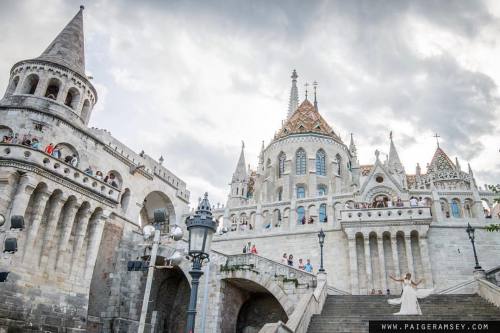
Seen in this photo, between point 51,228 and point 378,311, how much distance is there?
1440 cm

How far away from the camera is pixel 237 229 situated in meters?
26.4

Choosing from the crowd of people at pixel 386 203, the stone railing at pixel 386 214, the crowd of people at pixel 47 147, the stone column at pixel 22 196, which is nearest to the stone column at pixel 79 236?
the crowd of people at pixel 47 147

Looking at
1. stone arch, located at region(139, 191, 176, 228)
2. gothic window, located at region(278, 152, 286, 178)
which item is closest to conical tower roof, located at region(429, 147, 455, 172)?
gothic window, located at region(278, 152, 286, 178)

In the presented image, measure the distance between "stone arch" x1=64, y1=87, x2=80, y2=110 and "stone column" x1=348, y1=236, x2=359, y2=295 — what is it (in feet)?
56.7

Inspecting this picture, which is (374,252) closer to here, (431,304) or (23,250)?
(431,304)

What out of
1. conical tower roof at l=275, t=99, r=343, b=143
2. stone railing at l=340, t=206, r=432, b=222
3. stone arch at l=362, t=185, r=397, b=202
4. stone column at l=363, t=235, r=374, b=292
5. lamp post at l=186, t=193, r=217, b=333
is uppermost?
conical tower roof at l=275, t=99, r=343, b=143

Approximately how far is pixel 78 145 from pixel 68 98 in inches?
130

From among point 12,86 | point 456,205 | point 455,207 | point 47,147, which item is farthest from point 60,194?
point 455,207

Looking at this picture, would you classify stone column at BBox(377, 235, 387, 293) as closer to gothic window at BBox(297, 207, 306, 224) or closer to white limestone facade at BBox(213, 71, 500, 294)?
white limestone facade at BBox(213, 71, 500, 294)

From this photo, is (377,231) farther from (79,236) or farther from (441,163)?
(441,163)

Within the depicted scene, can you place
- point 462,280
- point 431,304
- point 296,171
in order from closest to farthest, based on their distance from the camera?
1. point 431,304
2. point 462,280
3. point 296,171

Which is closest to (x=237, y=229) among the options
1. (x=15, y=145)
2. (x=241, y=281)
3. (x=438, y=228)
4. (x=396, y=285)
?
(x=241, y=281)

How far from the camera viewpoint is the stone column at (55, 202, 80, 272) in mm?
18578

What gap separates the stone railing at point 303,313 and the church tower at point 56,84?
51.6 ft
